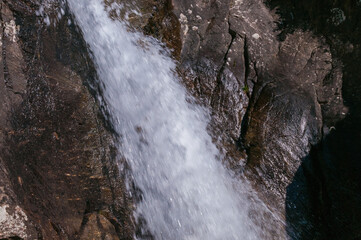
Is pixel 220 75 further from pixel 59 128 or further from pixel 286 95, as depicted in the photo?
pixel 59 128

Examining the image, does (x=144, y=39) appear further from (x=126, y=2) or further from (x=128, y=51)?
(x=126, y=2)

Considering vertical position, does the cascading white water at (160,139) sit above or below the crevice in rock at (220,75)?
below

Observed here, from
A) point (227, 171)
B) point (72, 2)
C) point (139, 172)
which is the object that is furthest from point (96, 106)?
point (227, 171)

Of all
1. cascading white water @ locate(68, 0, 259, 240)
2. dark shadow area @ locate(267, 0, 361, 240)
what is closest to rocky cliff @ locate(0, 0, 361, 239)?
dark shadow area @ locate(267, 0, 361, 240)

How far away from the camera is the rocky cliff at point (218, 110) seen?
9.50 ft

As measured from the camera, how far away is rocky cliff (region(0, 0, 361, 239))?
290 cm

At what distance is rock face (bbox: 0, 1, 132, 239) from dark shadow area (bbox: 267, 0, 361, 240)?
1768mm

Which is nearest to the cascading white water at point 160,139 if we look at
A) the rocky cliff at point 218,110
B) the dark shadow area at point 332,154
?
the rocky cliff at point 218,110

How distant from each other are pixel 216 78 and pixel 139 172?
1238 mm

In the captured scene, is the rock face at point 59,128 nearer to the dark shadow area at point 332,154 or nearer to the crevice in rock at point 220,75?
the crevice in rock at point 220,75

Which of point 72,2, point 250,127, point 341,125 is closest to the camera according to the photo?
point 341,125

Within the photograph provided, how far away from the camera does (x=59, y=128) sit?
3.46 m

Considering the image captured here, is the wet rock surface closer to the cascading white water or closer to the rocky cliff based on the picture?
the rocky cliff

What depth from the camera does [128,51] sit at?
3.31 metres
